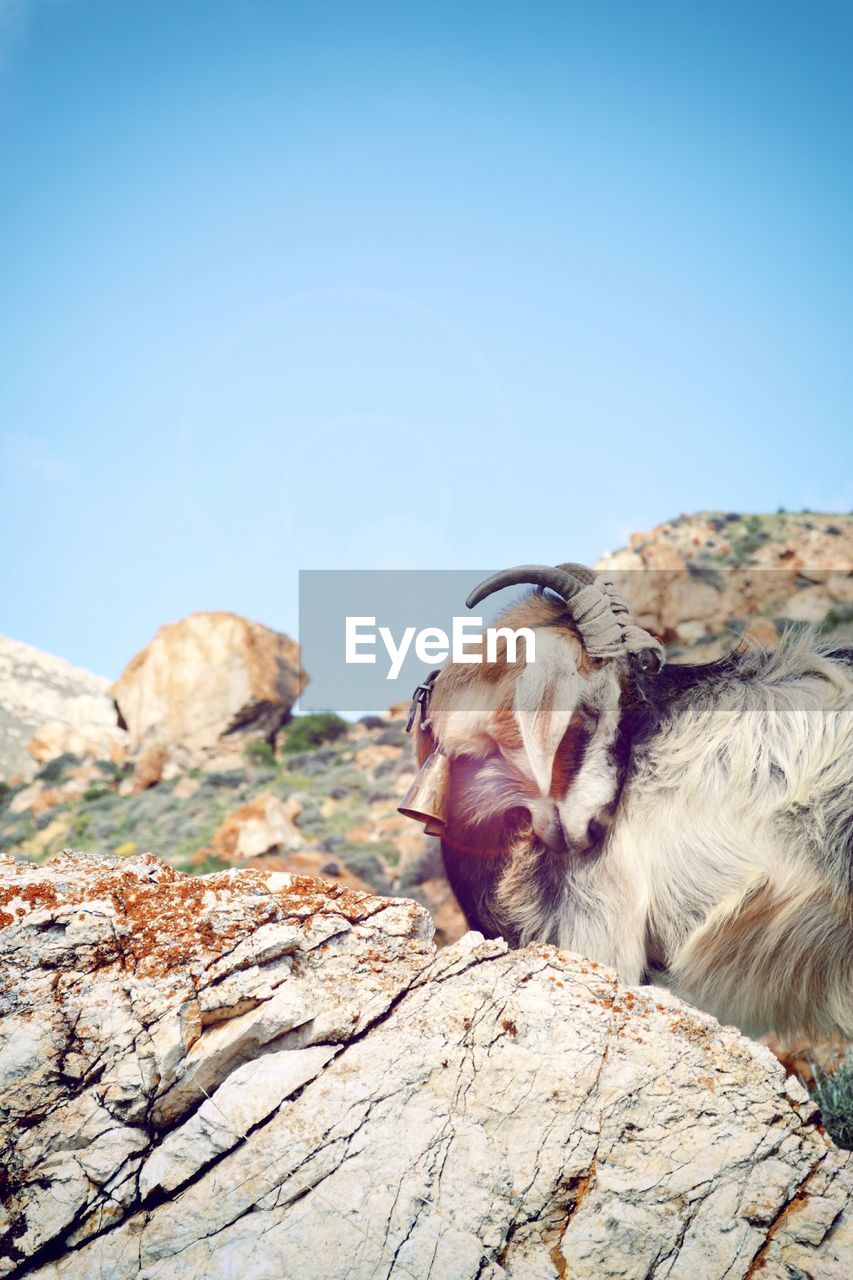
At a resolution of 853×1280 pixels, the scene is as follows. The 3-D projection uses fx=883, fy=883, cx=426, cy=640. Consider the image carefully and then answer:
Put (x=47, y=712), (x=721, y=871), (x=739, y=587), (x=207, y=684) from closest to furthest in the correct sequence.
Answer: (x=721, y=871) → (x=207, y=684) → (x=739, y=587) → (x=47, y=712)

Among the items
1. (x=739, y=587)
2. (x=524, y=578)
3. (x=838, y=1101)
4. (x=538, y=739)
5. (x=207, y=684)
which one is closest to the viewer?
(x=538, y=739)

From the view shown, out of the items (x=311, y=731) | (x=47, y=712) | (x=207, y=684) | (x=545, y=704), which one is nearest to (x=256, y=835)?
(x=545, y=704)

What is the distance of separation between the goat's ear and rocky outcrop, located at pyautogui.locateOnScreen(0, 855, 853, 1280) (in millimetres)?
965

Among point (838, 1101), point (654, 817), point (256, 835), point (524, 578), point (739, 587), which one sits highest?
point (739, 587)

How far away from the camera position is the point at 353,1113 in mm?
2355

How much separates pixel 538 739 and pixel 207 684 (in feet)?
102

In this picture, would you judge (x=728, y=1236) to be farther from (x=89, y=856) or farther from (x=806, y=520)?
(x=806, y=520)

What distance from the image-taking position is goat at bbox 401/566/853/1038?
3512mm

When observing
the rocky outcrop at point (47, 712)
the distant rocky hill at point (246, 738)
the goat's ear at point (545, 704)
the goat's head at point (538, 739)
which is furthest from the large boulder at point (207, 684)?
the goat's ear at point (545, 704)

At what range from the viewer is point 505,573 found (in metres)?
4.28

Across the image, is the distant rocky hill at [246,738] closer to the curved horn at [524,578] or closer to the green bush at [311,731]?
the green bush at [311,731]

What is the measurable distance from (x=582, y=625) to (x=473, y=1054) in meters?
1.99

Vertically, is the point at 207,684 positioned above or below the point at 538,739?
below

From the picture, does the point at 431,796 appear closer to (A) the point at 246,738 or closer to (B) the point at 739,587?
(A) the point at 246,738
